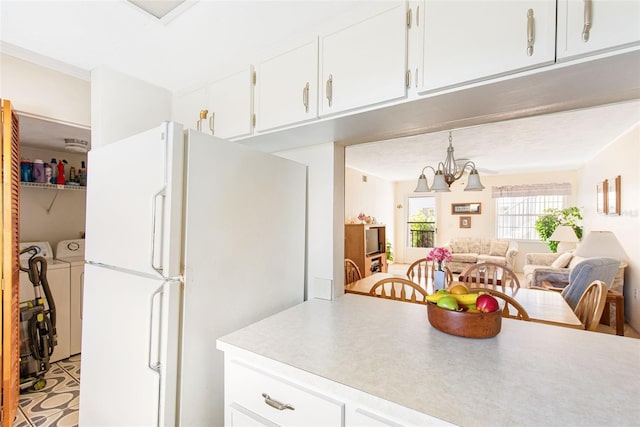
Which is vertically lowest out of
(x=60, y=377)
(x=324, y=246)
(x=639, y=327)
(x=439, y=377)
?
(x=60, y=377)

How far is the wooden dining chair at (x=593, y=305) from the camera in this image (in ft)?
4.94

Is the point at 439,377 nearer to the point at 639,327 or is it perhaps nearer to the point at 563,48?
the point at 563,48

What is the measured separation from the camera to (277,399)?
916 mm

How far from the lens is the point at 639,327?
1.86 meters

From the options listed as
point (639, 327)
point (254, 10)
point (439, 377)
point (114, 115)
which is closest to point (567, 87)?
point (439, 377)

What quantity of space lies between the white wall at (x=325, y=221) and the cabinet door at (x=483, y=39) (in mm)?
772

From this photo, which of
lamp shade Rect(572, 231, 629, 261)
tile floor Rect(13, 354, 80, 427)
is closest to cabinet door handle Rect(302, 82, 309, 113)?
lamp shade Rect(572, 231, 629, 261)

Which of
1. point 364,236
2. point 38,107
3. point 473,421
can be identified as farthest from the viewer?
point 364,236

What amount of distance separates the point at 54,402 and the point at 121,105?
2.24m

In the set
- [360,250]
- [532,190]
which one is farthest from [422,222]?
[532,190]

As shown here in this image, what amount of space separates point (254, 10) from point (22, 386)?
323cm

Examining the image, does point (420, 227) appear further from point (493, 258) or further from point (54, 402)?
point (54, 402)

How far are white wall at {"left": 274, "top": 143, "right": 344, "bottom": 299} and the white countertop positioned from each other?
35 centimetres

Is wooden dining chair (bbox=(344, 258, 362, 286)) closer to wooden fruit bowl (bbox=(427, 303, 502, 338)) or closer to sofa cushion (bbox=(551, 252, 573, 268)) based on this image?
wooden fruit bowl (bbox=(427, 303, 502, 338))
